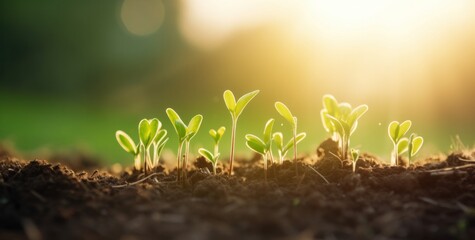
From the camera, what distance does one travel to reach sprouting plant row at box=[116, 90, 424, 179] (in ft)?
9.91

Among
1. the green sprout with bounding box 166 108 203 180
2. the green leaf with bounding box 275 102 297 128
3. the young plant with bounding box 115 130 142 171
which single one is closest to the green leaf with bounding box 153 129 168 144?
the young plant with bounding box 115 130 142 171

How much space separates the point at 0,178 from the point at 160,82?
12.9 metres

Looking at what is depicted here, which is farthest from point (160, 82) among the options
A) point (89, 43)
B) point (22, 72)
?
point (22, 72)

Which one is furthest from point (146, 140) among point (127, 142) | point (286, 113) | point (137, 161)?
point (286, 113)

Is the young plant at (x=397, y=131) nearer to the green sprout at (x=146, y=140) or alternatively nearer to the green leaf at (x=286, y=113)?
the green leaf at (x=286, y=113)

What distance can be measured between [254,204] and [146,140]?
1073 mm

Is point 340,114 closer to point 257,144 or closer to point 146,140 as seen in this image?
point 257,144

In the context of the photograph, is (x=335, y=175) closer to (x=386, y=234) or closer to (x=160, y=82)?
(x=386, y=234)

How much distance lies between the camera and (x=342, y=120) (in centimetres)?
314

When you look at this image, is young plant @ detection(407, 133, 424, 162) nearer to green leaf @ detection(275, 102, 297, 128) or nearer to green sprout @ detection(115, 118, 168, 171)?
green leaf @ detection(275, 102, 297, 128)

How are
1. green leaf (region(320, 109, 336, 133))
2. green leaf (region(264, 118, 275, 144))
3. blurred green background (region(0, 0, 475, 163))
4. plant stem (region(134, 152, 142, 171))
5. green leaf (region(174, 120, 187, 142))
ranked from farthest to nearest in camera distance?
blurred green background (region(0, 0, 475, 163)), plant stem (region(134, 152, 142, 171)), green leaf (region(320, 109, 336, 133)), green leaf (region(264, 118, 275, 144)), green leaf (region(174, 120, 187, 142))

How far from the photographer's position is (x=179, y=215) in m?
2.25

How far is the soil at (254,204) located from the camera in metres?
2.12

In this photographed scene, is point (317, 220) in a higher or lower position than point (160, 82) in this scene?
lower
